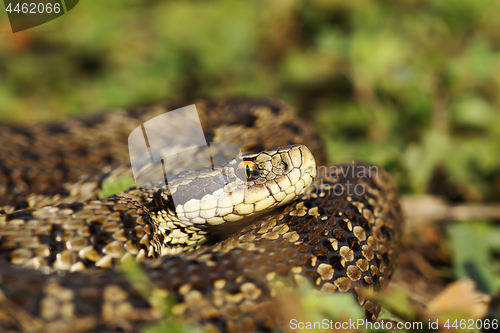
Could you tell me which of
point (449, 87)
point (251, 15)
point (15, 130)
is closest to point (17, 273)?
point (15, 130)

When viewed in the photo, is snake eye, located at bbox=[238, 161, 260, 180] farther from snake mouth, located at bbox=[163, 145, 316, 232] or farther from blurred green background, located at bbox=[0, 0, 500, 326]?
blurred green background, located at bbox=[0, 0, 500, 326]

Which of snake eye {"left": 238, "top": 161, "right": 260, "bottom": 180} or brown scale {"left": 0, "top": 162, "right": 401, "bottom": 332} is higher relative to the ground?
snake eye {"left": 238, "top": 161, "right": 260, "bottom": 180}

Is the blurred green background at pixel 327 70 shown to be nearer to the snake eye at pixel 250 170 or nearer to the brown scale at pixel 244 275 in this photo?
the brown scale at pixel 244 275

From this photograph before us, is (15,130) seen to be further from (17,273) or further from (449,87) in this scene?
(449,87)

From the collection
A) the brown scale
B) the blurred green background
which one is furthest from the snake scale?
the blurred green background

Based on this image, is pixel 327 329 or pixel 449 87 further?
pixel 449 87

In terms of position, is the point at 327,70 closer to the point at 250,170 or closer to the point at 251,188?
the point at 250,170
